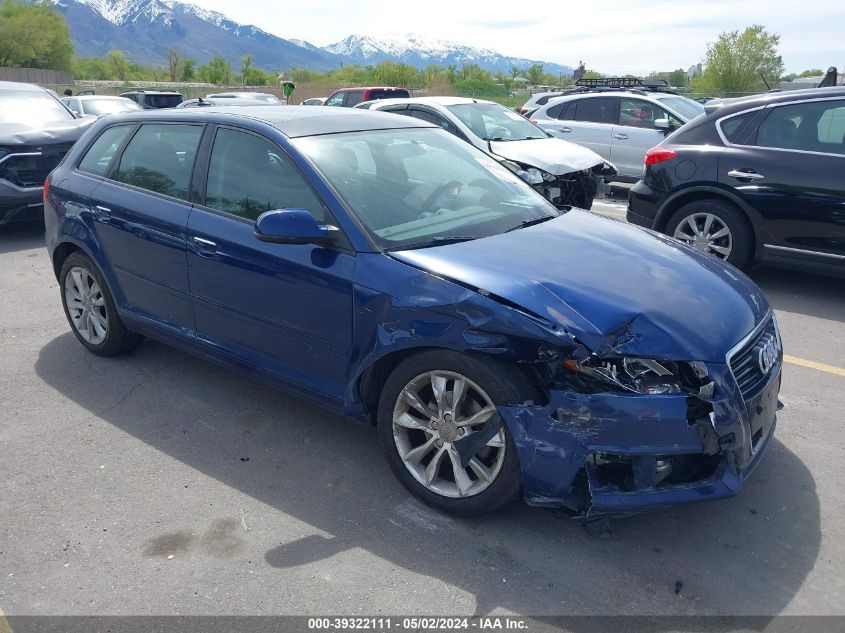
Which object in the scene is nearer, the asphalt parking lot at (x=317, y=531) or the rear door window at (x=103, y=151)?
the asphalt parking lot at (x=317, y=531)

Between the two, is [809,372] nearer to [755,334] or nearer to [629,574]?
[755,334]

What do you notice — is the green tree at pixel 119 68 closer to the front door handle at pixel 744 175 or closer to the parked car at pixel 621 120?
the parked car at pixel 621 120

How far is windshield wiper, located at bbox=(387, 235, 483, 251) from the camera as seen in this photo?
11.2ft

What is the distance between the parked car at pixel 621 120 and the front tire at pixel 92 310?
28.2 ft

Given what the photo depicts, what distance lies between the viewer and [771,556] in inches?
117

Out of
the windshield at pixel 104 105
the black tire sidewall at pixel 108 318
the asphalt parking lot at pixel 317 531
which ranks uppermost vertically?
the windshield at pixel 104 105

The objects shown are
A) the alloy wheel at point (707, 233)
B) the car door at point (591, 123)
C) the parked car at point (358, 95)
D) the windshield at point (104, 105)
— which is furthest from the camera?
the parked car at point (358, 95)

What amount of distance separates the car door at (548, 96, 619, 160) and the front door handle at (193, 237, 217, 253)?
9.01 meters

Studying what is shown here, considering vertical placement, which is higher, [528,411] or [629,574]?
[528,411]

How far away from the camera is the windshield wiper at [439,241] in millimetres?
3400

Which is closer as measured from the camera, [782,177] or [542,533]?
[542,533]

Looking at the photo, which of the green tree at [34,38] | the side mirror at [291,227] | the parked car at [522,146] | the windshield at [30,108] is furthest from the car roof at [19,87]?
the green tree at [34,38]

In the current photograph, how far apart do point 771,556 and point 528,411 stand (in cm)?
116

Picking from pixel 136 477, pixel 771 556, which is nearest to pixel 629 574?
pixel 771 556
